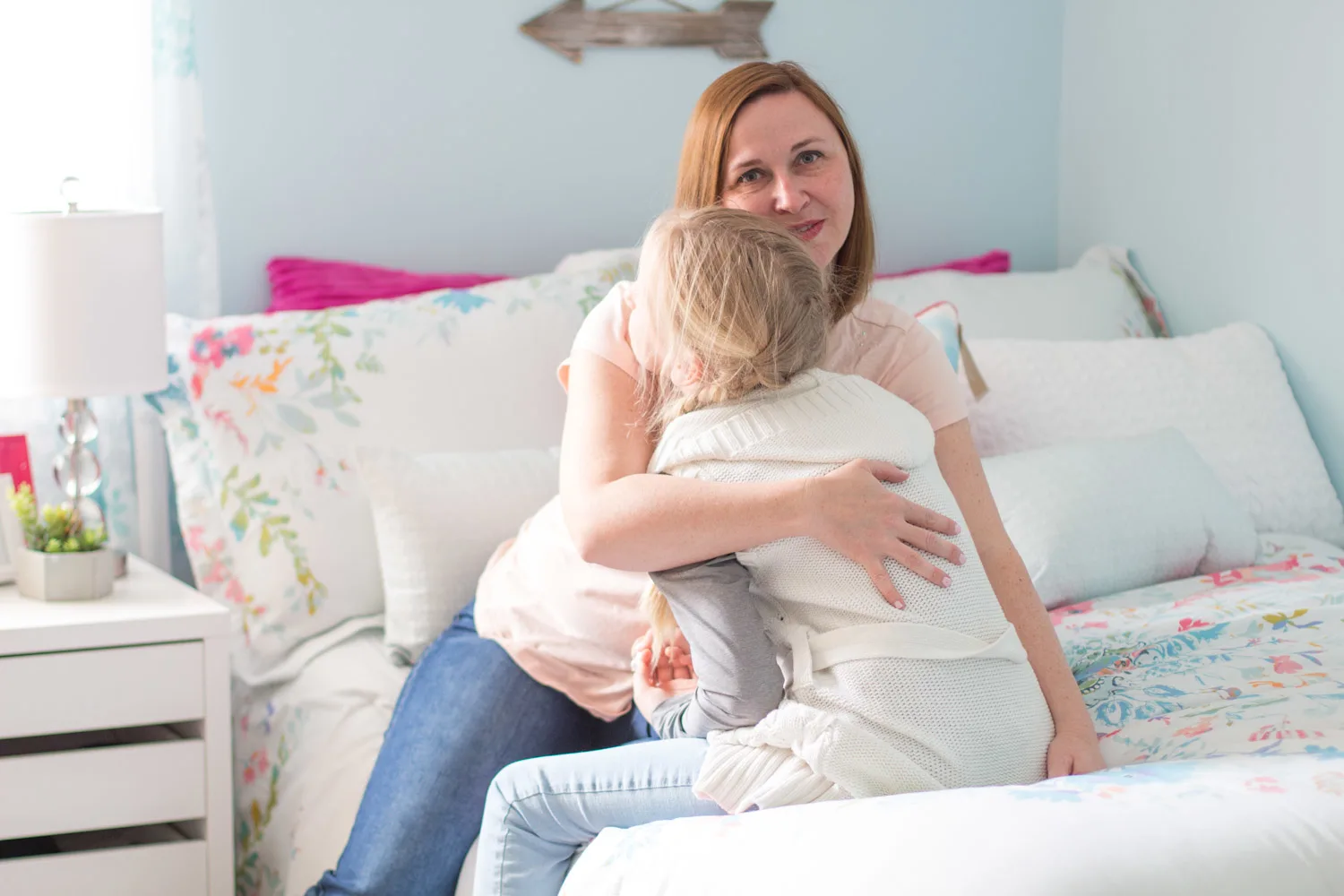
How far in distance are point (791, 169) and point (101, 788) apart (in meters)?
1.09

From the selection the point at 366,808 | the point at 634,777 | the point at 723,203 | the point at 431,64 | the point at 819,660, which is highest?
the point at 431,64

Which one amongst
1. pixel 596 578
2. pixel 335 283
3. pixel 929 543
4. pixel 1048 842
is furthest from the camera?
pixel 335 283

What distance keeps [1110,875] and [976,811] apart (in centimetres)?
11

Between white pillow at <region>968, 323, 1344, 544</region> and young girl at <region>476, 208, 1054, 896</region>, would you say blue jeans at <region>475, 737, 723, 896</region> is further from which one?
white pillow at <region>968, 323, 1344, 544</region>

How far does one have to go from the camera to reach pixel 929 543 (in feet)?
3.82

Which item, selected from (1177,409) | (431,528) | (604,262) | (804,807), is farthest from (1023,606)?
(604,262)

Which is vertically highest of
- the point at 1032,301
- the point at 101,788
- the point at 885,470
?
the point at 1032,301

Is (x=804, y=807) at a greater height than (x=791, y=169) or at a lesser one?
lesser

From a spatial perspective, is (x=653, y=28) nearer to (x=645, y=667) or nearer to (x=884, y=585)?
(x=645, y=667)

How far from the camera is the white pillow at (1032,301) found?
2443mm

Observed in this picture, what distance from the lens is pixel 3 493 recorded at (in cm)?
184

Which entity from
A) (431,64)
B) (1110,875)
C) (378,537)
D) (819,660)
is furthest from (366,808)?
(431,64)

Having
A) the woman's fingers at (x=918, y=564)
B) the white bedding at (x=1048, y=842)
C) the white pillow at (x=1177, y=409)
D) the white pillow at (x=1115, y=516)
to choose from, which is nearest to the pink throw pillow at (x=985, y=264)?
the white pillow at (x=1177, y=409)

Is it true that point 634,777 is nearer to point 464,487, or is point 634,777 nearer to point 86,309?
point 464,487
